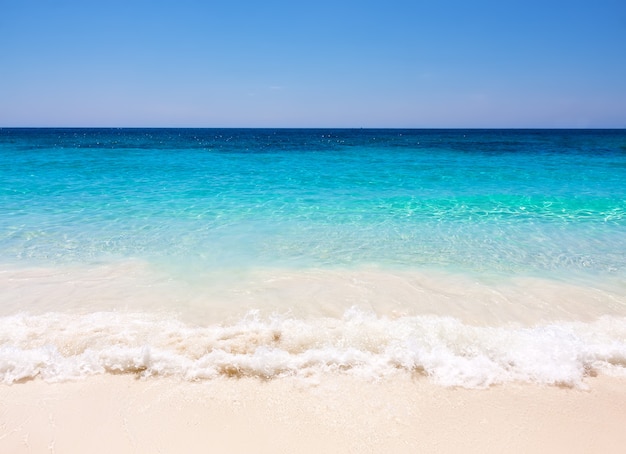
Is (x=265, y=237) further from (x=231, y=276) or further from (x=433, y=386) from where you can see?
(x=433, y=386)

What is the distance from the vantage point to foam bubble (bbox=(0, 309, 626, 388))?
3145 mm

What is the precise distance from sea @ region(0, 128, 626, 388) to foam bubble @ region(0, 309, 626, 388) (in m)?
0.02

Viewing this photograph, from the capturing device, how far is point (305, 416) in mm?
2725

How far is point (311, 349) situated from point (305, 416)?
77cm

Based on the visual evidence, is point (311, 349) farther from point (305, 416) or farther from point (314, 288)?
point (314, 288)

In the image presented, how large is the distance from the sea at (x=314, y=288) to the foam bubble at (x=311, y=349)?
0.02 m

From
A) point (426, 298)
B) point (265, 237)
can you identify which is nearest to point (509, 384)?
point (426, 298)

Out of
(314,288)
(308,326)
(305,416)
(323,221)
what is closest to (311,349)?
(308,326)

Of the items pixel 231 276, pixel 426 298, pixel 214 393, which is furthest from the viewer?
pixel 231 276

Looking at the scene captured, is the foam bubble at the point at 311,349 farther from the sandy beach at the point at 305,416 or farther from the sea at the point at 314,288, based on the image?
the sandy beach at the point at 305,416

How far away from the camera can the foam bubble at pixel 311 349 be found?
3.14 metres

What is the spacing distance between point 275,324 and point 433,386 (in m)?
1.63

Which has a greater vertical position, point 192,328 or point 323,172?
point 323,172

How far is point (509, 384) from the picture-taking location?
307cm
